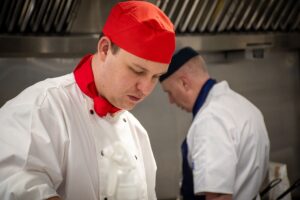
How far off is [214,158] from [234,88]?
3.07ft

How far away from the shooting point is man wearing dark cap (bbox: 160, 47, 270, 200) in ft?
5.64

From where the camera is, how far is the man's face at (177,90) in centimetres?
201

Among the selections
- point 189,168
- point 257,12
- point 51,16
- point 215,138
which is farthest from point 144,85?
point 257,12

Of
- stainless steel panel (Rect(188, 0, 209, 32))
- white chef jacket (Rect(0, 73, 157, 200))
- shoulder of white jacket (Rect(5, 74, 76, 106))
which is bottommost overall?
white chef jacket (Rect(0, 73, 157, 200))

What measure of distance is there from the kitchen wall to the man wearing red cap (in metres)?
0.78

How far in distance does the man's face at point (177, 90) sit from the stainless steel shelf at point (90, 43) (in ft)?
0.76


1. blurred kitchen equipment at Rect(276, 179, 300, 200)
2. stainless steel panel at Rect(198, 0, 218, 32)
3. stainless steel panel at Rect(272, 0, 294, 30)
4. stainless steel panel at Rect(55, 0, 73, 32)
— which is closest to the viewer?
stainless steel panel at Rect(55, 0, 73, 32)

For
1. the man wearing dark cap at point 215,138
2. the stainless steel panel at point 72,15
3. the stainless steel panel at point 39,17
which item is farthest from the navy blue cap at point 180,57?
the stainless steel panel at point 39,17

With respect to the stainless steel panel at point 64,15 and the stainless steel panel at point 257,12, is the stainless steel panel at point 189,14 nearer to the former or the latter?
the stainless steel panel at point 257,12

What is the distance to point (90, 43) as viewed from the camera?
196 centimetres

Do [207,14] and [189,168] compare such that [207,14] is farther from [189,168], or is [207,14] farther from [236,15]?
[189,168]

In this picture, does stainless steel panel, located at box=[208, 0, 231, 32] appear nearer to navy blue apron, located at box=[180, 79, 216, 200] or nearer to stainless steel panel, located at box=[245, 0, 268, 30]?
stainless steel panel, located at box=[245, 0, 268, 30]

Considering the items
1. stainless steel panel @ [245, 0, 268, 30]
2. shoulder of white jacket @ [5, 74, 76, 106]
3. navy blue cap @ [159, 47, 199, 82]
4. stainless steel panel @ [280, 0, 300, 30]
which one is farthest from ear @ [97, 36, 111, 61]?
stainless steel panel @ [280, 0, 300, 30]

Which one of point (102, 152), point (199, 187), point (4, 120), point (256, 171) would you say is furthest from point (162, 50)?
point (256, 171)
